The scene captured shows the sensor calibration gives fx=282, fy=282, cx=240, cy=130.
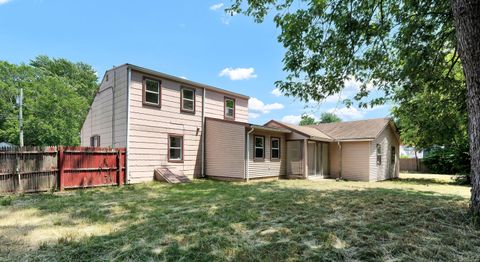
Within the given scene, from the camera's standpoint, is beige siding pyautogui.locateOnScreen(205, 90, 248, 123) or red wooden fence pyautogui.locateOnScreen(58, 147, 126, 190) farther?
beige siding pyautogui.locateOnScreen(205, 90, 248, 123)

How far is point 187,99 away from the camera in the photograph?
14148mm

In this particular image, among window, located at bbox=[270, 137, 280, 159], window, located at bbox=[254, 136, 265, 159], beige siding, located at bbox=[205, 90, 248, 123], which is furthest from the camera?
window, located at bbox=[270, 137, 280, 159]

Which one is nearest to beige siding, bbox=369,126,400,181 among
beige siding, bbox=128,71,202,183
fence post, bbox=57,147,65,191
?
beige siding, bbox=128,71,202,183

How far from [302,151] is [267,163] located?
2.50 m

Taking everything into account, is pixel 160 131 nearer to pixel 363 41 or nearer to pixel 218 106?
pixel 218 106

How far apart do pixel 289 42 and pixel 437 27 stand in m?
4.11

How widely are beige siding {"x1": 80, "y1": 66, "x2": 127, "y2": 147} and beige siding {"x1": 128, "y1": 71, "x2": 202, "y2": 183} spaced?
0.48 m

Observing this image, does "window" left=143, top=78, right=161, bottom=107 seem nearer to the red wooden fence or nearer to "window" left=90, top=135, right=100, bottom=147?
the red wooden fence

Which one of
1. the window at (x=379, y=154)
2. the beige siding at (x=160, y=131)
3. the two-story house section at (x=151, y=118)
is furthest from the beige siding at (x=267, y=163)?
the window at (x=379, y=154)

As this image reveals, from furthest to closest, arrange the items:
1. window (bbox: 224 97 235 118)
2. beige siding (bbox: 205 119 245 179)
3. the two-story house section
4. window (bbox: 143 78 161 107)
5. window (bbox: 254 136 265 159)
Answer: window (bbox: 224 97 235 118)
window (bbox: 254 136 265 159)
beige siding (bbox: 205 119 245 179)
window (bbox: 143 78 161 107)
the two-story house section

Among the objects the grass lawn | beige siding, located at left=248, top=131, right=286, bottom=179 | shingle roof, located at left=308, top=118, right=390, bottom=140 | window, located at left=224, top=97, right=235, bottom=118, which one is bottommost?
the grass lawn

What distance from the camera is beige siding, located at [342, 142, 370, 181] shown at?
53.8ft

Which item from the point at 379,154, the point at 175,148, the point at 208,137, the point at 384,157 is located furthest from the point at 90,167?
the point at 384,157

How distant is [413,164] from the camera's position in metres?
26.5
